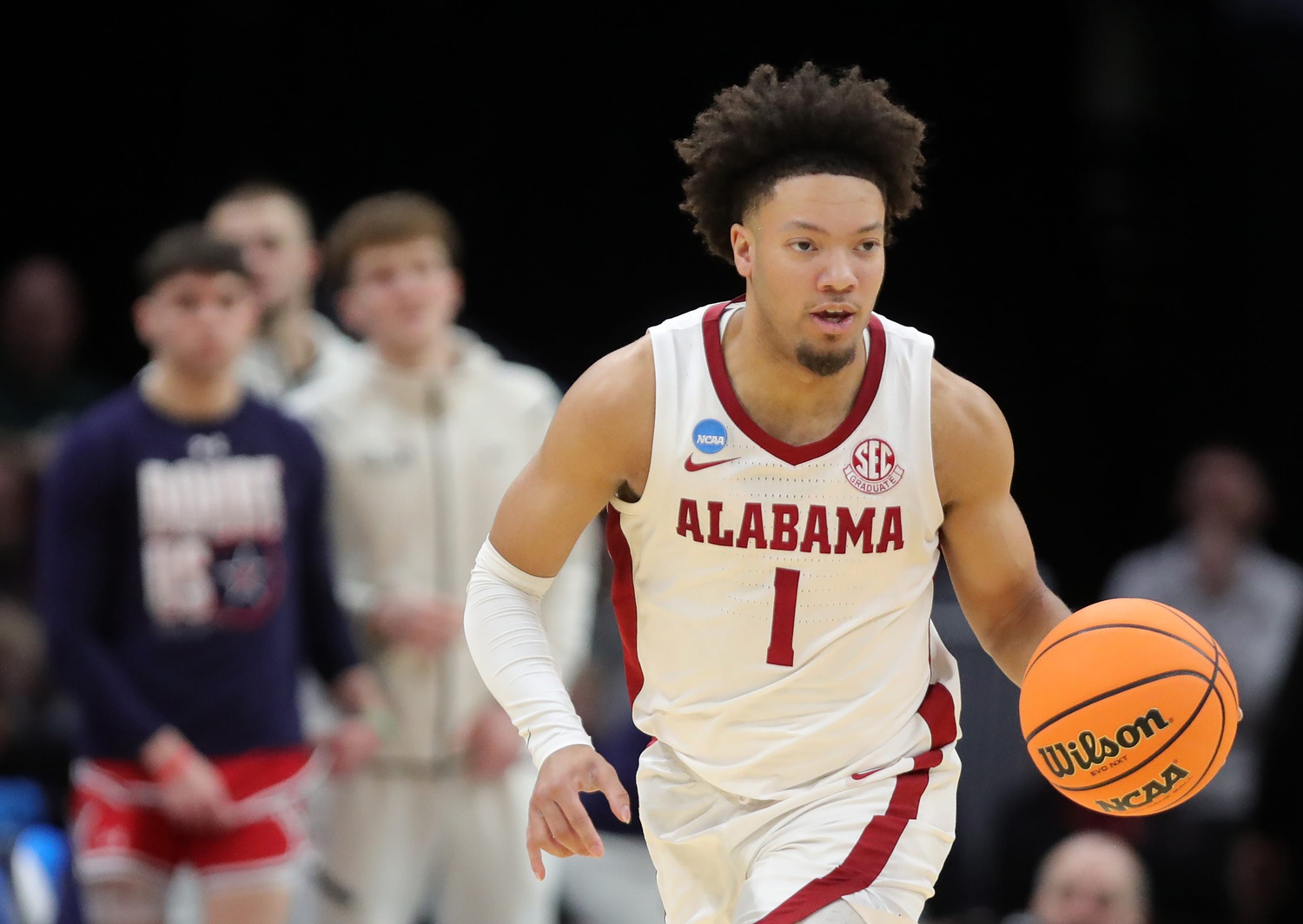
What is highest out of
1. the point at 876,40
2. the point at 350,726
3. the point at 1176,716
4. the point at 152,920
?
the point at 876,40

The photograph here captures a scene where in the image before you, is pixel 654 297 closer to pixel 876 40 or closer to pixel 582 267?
pixel 582 267

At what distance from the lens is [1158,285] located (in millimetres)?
8898

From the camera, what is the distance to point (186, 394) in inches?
217

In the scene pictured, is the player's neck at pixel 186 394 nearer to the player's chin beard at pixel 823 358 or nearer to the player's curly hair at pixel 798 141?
the player's curly hair at pixel 798 141

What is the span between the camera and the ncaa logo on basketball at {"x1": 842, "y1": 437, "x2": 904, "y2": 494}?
3.64 metres

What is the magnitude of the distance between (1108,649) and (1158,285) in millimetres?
5698

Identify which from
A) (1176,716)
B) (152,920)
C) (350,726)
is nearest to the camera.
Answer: (1176,716)

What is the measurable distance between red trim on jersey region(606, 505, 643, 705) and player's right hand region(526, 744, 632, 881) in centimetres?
46

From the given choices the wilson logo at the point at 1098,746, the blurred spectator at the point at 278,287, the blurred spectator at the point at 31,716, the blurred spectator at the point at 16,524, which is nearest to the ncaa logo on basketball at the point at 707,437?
the wilson logo at the point at 1098,746

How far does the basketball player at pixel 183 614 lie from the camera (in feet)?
17.2

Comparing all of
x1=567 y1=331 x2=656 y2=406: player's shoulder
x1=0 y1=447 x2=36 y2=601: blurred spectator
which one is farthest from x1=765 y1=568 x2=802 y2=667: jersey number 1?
x1=0 y1=447 x2=36 y2=601: blurred spectator

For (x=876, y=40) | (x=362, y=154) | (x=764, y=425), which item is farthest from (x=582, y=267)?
(x=764, y=425)

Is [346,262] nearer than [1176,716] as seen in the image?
No

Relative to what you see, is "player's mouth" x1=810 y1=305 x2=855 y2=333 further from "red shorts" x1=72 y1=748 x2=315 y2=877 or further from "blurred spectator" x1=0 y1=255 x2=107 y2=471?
"blurred spectator" x1=0 y1=255 x2=107 y2=471
